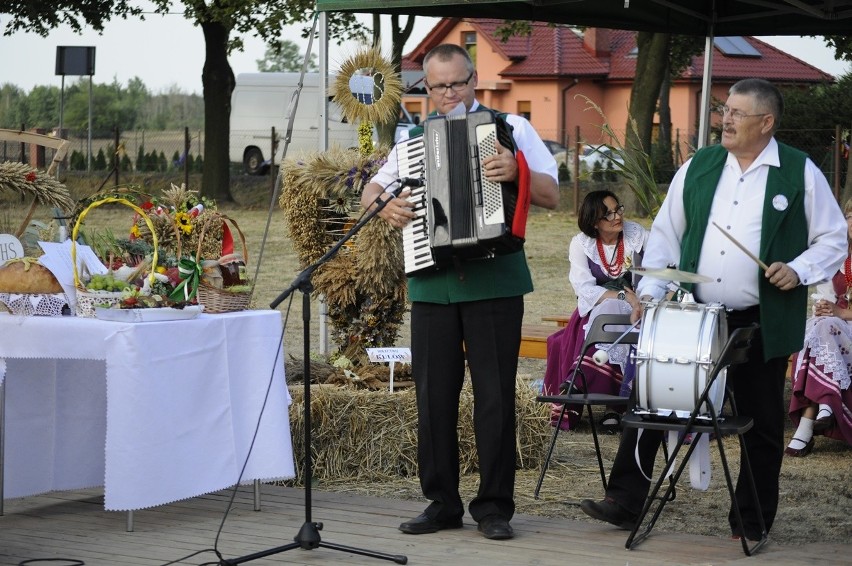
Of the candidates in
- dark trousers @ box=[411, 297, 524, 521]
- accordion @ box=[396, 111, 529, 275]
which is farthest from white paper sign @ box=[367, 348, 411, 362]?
accordion @ box=[396, 111, 529, 275]

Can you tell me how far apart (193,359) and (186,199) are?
108 cm

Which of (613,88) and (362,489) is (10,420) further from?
(613,88)

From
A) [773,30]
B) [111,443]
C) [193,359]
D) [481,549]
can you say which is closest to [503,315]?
[481,549]

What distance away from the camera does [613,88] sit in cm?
4469

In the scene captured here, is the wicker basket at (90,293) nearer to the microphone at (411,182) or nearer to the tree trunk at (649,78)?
the microphone at (411,182)

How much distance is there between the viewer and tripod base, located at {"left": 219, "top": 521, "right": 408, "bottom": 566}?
14.8 ft

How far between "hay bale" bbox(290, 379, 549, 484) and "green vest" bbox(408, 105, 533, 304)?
1.36m

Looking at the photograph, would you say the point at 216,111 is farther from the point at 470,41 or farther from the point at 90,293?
the point at 470,41

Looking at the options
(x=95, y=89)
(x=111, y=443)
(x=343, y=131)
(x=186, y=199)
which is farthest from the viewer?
(x=95, y=89)

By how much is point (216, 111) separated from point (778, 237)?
65.2ft

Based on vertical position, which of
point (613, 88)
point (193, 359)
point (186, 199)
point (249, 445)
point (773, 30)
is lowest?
point (249, 445)

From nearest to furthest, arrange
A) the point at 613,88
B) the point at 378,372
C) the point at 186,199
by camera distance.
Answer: the point at 186,199 < the point at 378,372 < the point at 613,88

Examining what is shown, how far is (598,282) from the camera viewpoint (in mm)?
7598

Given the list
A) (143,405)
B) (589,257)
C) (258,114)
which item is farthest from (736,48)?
(143,405)
